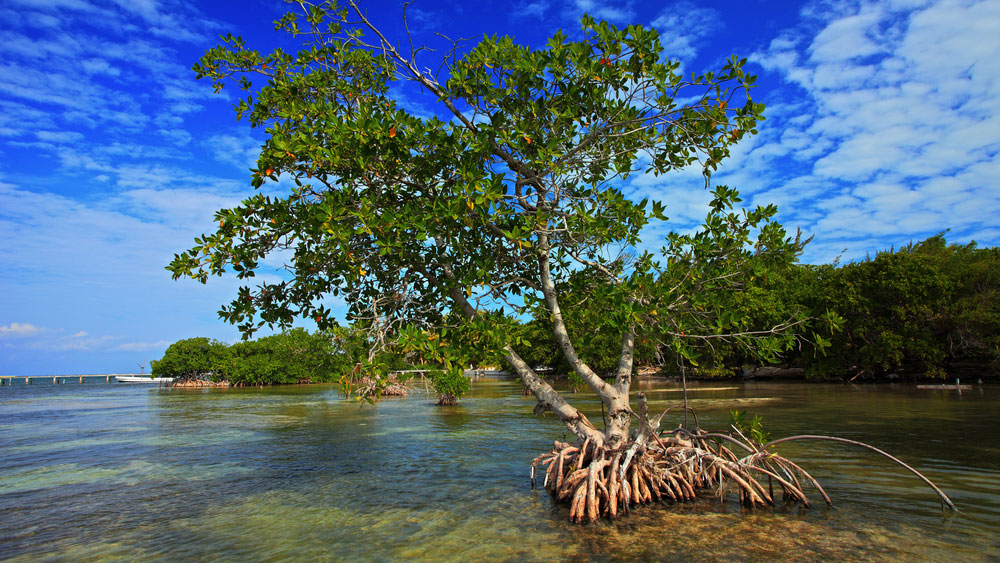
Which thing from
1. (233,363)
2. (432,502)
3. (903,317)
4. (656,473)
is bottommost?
(432,502)

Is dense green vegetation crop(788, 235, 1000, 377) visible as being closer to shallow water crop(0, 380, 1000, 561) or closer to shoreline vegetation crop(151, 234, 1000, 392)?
shoreline vegetation crop(151, 234, 1000, 392)

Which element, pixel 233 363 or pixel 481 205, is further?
pixel 233 363

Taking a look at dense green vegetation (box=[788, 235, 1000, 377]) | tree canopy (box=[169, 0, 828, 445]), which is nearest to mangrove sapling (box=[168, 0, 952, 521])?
tree canopy (box=[169, 0, 828, 445])

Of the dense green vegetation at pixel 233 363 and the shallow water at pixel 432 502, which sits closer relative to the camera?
the shallow water at pixel 432 502

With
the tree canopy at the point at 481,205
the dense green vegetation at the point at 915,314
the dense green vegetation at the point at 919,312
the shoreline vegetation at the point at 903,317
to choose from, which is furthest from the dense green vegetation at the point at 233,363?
the tree canopy at the point at 481,205

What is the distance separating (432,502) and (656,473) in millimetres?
3791

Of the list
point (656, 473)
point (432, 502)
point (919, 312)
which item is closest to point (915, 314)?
point (919, 312)

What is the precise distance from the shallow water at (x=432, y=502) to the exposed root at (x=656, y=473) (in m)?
0.27

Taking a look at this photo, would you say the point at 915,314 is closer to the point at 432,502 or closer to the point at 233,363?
the point at 432,502

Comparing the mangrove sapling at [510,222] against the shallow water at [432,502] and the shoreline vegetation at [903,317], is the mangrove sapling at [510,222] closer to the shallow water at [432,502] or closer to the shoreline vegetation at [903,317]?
the shallow water at [432,502]

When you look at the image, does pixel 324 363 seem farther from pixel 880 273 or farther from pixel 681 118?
pixel 880 273

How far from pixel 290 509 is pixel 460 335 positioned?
4519 mm

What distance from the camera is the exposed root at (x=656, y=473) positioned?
7641 millimetres

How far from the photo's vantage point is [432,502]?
919 centimetres
